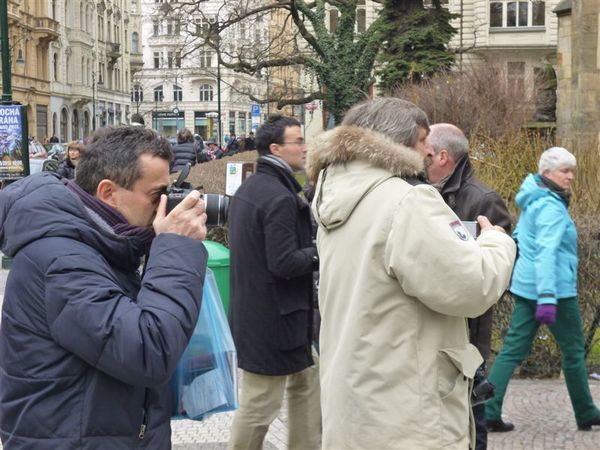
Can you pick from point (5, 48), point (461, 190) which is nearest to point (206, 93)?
point (5, 48)

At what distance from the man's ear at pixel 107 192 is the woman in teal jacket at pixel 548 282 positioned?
11.4 feet

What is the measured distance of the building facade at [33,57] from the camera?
64.7 meters

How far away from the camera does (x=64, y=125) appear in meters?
78.8

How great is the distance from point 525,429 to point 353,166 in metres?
3.52

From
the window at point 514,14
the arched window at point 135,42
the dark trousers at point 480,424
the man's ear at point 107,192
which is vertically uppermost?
the arched window at point 135,42

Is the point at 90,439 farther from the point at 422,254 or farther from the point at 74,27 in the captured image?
the point at 74,27

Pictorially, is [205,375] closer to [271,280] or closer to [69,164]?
[271,280]

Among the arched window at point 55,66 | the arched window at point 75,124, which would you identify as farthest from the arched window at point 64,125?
the arched window at point 55,66

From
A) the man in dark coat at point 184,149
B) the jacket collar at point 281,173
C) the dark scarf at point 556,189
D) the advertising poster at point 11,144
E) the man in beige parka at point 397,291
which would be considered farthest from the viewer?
the advertising poster at point 11,144

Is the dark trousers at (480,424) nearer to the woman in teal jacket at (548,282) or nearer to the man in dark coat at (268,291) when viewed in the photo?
the man in dark coat at (268,291)

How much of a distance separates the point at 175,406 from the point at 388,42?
1194 inches

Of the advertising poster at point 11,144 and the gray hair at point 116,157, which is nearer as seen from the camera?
the gray hair at point 116,157

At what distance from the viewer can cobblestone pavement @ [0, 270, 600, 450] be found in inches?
233

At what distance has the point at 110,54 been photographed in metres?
89.2
